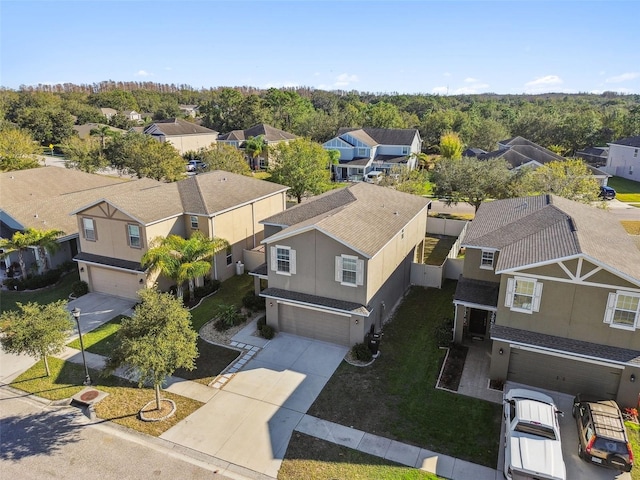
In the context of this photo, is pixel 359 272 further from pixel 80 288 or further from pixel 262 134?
pixel 262 134

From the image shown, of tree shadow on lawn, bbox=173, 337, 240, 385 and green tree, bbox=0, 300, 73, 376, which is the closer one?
green tree, bbox=0, 300, 73, 376

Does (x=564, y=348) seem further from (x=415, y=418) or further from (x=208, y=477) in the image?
(x=208, y=477)

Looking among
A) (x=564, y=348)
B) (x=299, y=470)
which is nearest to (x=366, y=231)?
(x=564, y=348)

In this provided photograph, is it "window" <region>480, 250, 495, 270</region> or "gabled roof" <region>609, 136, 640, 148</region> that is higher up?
"gabled roof" <region>609, 136, 640, 148</region>

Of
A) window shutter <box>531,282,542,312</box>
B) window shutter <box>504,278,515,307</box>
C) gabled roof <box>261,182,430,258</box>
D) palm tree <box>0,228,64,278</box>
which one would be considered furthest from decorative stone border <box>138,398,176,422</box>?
palm tree <box>0,228,64,278</box>

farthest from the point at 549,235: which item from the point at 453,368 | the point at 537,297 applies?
the point at 453,368

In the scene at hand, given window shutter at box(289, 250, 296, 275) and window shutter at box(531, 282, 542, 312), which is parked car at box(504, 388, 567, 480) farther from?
window shutter at box(289, 250, 296, 275)

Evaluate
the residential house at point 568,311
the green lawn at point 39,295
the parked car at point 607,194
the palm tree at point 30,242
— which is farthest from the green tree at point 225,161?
the parked car at point 607,194

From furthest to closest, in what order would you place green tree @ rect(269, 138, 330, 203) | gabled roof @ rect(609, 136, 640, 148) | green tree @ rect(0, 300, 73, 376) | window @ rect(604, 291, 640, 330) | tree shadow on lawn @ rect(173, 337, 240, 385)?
gabled roof @ rect(609, 136, 640, 148) < green tree @ rect(269, 138, 330, 203) < tree shadow on lawn @ rect(173, 337, 240, 385) < green tree @ rect(0, 300, 73, 376) < window @ rect(604, 291, 640, 330)
